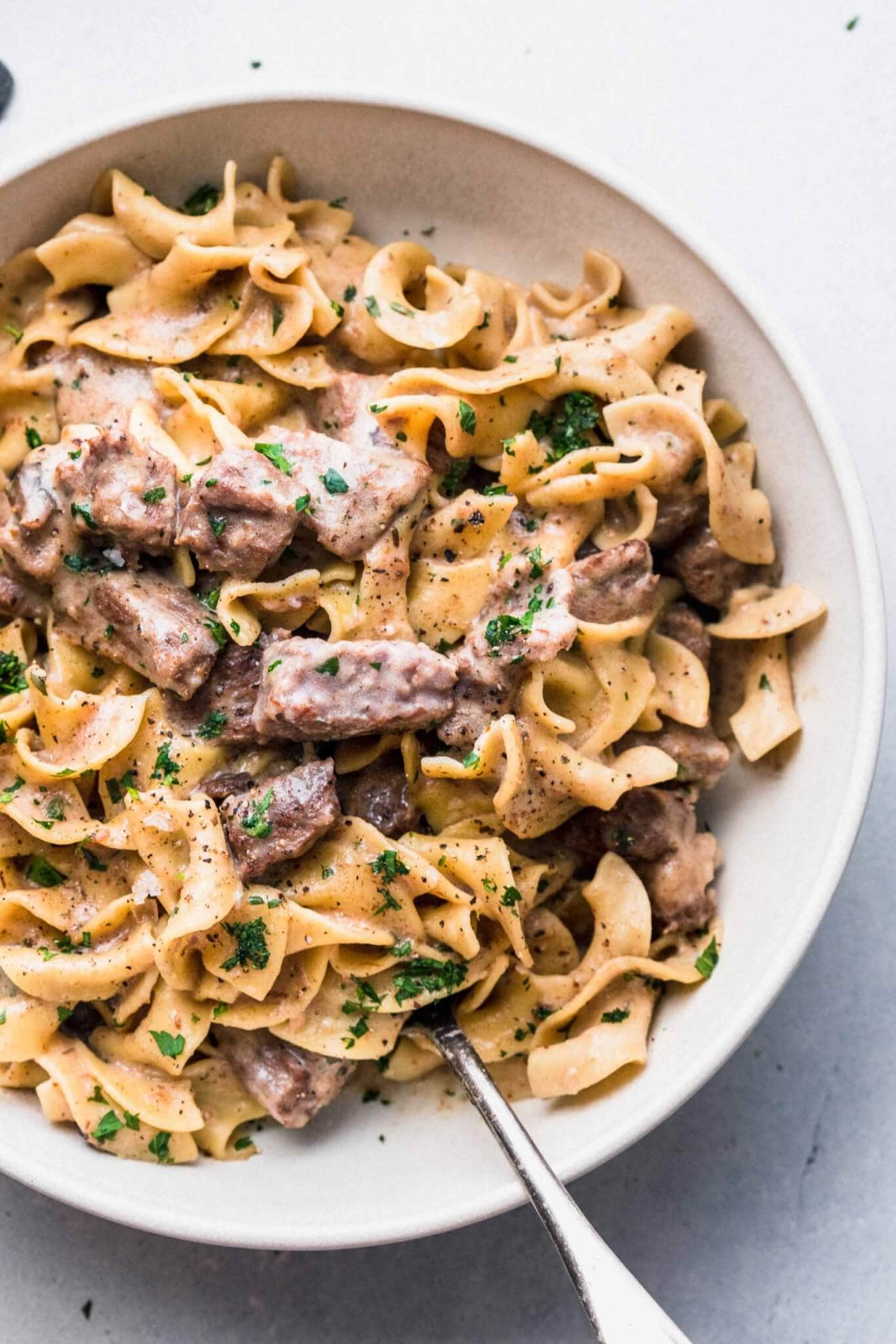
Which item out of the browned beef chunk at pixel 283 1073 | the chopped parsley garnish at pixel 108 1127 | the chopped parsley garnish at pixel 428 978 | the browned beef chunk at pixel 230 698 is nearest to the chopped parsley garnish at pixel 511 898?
the chopped parsley garnish at pixel 428 978

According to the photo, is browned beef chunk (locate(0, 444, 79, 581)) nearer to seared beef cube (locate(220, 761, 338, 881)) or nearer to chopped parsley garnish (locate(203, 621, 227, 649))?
chopped parsley garnish (locate(203, 621, 227, 649))

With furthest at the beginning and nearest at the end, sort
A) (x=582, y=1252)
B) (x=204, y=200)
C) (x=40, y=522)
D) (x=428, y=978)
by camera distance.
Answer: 1. (x=204, y=200)
2. (x=428, y=978)
3. (x=40, y=522)
4. (x=582, y=1252)

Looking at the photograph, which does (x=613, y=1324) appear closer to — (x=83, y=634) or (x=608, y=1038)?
(x=608, y=1038)

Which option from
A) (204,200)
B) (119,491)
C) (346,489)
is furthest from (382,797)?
(204,200)

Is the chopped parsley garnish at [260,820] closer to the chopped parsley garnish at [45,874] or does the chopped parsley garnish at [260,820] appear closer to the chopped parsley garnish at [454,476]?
the chopped parsley garnish at [45,874]

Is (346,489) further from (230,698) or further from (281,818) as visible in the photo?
(281,818)

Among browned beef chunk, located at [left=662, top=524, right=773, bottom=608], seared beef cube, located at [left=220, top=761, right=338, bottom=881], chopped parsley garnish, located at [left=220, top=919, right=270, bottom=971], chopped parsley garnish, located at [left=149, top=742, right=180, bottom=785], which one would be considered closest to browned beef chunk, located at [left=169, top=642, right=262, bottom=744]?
chopped parsley garnish, located at [left=149, top=742, right=180, bottom=785]
